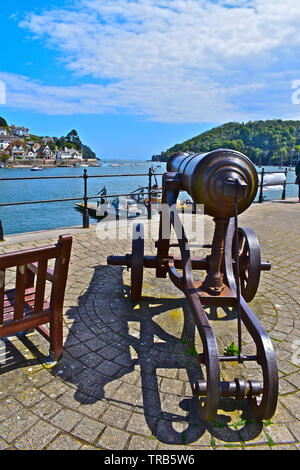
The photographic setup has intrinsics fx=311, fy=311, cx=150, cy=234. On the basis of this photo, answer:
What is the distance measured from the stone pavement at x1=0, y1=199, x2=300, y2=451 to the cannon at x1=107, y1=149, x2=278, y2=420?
0.50 ft

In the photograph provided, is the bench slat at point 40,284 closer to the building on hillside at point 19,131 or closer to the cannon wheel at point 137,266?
the cannon wheel at point 137,266

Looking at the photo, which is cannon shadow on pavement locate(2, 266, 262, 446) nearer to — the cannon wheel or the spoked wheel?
the cannon wheel

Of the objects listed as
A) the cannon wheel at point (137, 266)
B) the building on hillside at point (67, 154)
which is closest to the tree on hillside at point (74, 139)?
the building on hillside at point (67, 154)

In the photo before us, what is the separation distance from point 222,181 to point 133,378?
1.64m

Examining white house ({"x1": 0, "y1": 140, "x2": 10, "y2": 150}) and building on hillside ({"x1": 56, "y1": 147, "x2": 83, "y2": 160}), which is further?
building on hillside ({"x1": 56, "y1": 147, "x2": 83, "y2": 160})

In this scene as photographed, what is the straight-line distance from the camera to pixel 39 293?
2.39 meters

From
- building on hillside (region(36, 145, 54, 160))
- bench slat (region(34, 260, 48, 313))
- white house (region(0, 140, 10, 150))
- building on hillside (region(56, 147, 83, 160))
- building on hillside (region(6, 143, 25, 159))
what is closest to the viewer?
bench slat (region(34, 260, 48, 313))

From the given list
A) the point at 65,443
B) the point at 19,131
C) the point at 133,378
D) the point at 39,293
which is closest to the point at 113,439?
the point at 65,443

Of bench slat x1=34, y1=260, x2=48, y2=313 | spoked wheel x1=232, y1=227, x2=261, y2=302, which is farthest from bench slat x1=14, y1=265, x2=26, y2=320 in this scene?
spoked wheel x1=232, y1=227, x2=261, y2=302

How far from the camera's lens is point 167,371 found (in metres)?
2.45

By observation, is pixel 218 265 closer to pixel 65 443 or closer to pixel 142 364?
pixel 142 364

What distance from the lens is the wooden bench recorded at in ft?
7.04

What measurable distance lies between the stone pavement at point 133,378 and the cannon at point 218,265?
0.50ft
